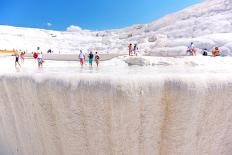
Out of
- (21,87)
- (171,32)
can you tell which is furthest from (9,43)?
(21,87)

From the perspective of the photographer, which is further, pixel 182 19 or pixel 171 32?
pixel 182 19

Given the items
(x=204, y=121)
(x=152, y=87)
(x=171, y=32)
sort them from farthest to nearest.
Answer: (x=171, y=32) → (x=204, y=121) → (x=152, y=87)

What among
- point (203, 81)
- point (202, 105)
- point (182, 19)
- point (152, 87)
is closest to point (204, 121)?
point (202, 105)

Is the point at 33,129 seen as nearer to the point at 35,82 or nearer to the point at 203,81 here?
the point at 35,82

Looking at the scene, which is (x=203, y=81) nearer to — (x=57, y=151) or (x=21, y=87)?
(x=57, y=151)

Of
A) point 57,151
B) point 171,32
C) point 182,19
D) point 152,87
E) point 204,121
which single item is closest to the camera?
point 152,87

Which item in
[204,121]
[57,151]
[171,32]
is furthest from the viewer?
[171,32]

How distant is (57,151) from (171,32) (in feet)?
113

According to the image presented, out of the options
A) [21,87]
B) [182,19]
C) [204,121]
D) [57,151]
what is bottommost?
[57,151]

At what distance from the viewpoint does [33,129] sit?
343 centimetres

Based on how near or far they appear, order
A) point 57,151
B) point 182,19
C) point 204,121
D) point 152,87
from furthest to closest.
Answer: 1. point 182,19
2. point 57,151
3. point 204,121
4. point 152,87

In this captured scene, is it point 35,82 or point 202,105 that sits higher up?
point 35,82

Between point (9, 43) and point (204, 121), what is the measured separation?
41.6 m

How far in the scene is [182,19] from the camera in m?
41.1
